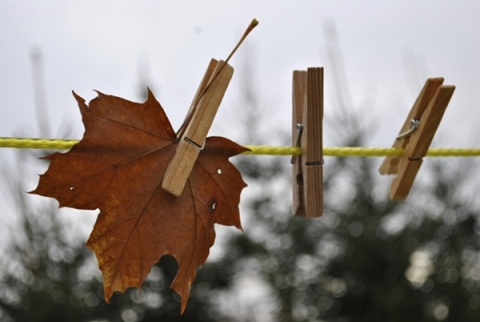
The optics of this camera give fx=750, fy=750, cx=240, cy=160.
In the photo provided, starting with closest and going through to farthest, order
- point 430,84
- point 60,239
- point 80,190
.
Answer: point 80,190 → point 430,84 → point 60,239

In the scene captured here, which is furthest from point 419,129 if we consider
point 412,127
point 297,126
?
point 297,126

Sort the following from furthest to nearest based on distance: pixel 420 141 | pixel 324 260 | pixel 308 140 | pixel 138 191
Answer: pixel 324 260
pixel 420 141
pixel 308 140
pixel 138 191

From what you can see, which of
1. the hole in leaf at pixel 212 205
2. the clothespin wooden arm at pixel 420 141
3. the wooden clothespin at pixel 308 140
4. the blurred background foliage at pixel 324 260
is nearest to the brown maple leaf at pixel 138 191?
the hole in leaf at pixel 212 205

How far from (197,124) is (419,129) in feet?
1.26

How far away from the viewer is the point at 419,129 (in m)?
1.13

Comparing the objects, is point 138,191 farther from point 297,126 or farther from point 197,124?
point 297,126

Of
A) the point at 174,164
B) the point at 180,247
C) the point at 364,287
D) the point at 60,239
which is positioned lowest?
the point at 364,287

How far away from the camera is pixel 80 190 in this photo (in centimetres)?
90

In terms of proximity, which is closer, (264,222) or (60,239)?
(60,239)

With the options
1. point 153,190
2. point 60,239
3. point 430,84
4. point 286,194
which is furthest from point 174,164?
point 286,194

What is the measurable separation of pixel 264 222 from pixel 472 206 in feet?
4.17

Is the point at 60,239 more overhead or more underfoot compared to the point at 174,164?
more underfoot

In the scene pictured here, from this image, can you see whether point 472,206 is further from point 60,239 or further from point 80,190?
point 80,190

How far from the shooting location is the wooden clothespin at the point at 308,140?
3.31 ft
